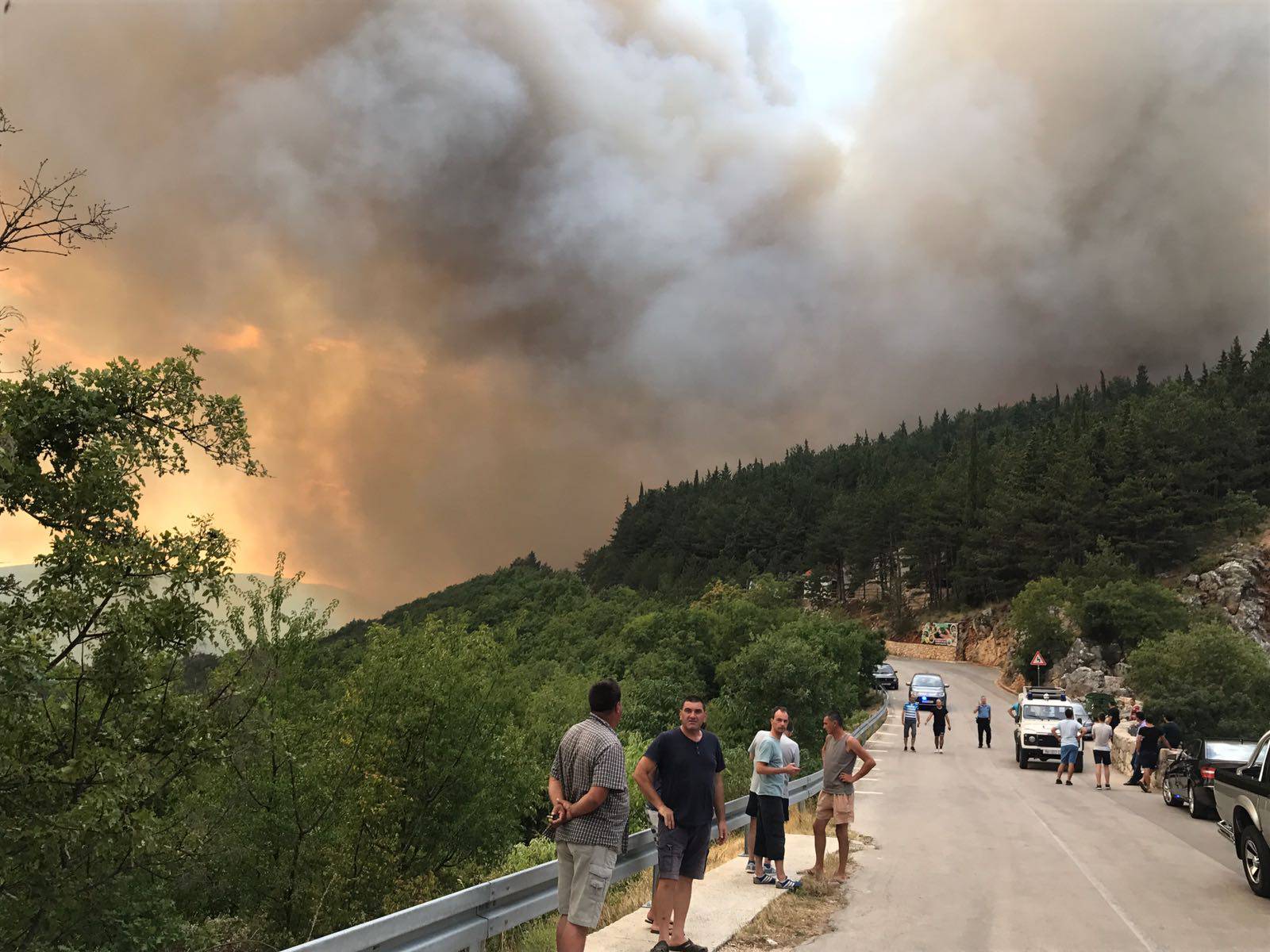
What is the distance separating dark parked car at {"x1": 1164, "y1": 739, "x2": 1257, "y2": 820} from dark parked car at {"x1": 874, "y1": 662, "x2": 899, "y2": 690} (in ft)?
109

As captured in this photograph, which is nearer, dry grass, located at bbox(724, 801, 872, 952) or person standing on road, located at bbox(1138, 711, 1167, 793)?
dry grass, located at bbox(724, 801, 872, 952)

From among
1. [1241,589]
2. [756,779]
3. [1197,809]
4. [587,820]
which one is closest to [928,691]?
[1197,809]

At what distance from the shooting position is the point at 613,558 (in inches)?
6594

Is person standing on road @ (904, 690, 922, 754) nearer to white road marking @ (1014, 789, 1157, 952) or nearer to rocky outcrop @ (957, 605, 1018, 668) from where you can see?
white road marking @ (1014, 789, 1157, 952)

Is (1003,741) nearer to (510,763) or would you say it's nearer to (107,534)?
(510,763)

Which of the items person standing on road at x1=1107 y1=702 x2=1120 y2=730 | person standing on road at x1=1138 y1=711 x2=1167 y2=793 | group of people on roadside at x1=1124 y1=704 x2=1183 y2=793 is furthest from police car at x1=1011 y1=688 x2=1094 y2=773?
person standing on road at x1=1138 y1=711 x2=1167 y2=793

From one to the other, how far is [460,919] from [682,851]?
6.45ft

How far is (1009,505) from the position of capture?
8625cm

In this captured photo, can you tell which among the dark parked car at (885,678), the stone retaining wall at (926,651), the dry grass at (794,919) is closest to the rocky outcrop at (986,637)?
the stone retaining wall at (926,651)

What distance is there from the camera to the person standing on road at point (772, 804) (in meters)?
9.38

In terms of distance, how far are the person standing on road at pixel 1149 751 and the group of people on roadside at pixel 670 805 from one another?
15.7m

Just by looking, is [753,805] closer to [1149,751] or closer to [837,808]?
[837,808]

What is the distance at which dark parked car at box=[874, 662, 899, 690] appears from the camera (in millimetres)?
52656

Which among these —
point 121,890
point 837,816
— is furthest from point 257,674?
point 837,816
